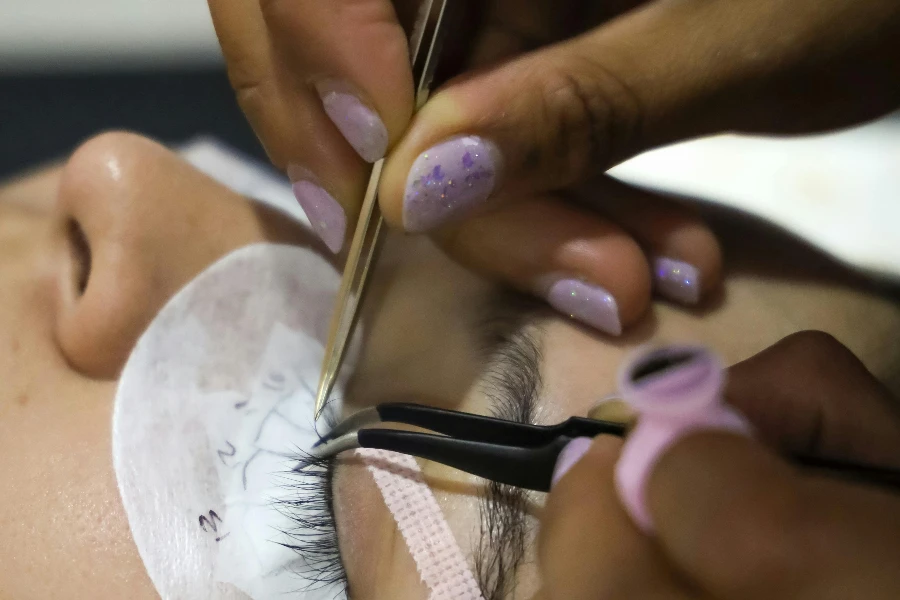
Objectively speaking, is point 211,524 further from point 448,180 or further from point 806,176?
point 806,176

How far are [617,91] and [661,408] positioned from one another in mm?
306

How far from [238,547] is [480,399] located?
0.83 ft

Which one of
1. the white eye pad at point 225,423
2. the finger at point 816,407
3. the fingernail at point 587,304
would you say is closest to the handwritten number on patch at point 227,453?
the white eye pad at point 225,423

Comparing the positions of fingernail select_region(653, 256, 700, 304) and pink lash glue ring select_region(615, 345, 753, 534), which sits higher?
pink lash glue ring select_region(615, 345, 753, 534)

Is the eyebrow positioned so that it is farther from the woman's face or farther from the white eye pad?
the white eye pad

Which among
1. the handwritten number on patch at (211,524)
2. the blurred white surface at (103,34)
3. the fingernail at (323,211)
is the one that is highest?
the fingernail at (323,211)

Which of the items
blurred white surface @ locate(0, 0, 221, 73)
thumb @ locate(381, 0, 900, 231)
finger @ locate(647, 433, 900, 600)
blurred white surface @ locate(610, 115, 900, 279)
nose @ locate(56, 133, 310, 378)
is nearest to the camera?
finger @ locate(647, 433, 900, 600)

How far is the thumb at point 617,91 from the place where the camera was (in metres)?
0.51

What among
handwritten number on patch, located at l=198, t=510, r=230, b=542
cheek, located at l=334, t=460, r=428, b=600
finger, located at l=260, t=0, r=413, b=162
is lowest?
handwritten number on patch, located at l=198, t=510, r=230, b=542

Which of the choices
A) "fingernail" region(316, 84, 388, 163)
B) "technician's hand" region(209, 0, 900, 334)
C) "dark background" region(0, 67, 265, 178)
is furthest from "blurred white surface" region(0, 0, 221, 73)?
"fingernail" region(316, 84, 388, 163)

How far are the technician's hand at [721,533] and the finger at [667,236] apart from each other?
26 centimetres

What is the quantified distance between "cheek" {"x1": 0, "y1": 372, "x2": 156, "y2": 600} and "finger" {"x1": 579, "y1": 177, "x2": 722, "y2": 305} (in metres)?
0.51

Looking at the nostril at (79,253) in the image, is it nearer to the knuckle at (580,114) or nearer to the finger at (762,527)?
the knuckle at (580,114)

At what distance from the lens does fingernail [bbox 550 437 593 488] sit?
411mm
